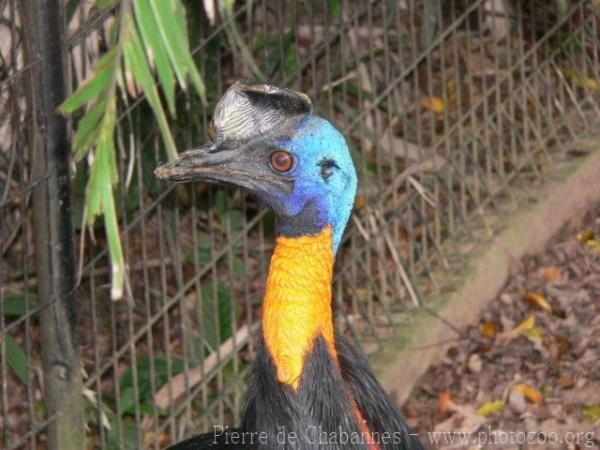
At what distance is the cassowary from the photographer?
3229 mm

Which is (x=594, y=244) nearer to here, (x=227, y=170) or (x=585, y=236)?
(x=585, y=236)

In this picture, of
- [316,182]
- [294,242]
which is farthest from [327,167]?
[294,242]

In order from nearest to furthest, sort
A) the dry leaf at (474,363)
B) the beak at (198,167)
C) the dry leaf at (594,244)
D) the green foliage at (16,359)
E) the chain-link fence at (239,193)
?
1. the beak at (198,167)
2. the chain-link fence at (239,193)
3. the green foliage at (16,359)
4. the dry leaf at (474,363)
5. the dry leaf at (594,244)

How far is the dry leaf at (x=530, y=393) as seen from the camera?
5.23 meters

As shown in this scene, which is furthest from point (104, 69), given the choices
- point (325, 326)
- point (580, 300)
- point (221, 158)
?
point (580, 300)

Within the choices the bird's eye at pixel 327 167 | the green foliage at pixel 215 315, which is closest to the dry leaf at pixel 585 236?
the green foliage at pixel 215 315

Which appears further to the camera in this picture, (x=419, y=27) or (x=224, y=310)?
(x=419, y=27)

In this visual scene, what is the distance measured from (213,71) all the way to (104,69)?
254cm

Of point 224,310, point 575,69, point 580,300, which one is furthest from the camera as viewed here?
point 575,69

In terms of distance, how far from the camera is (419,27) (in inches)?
218

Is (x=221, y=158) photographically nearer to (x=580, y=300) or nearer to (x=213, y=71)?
(x=213, y=71)

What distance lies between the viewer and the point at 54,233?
4055 millimetres

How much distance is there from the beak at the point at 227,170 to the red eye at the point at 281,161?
21 millimetres

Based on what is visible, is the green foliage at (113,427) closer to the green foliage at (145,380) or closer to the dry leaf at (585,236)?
the green foliage at (145,380)
